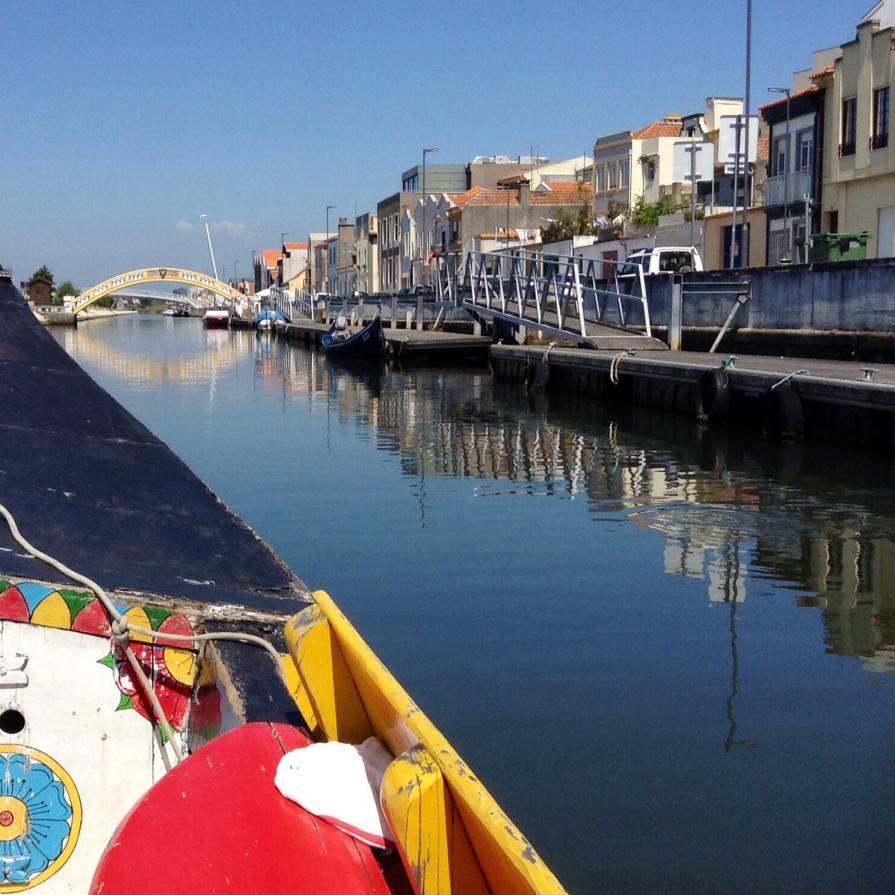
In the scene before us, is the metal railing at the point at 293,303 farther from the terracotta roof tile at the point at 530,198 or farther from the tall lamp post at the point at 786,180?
the tall lamp post at the point at 786,180

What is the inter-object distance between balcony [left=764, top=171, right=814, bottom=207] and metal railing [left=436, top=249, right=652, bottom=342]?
6.88 metres

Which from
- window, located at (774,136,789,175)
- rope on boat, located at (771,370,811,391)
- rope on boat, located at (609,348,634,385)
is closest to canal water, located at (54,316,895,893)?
rope on boat, located at (771,370,811,391)

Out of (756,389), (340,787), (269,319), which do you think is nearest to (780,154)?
(756,389)

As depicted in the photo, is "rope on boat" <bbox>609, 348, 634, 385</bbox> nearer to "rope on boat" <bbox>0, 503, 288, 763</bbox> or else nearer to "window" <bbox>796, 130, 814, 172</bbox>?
"window" <bbox>796, 130, 814, 172</bbox>

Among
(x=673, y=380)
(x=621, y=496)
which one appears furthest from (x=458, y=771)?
(x=673, y=380)

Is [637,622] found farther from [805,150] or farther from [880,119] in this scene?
[805,150]

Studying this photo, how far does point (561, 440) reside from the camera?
18.0m

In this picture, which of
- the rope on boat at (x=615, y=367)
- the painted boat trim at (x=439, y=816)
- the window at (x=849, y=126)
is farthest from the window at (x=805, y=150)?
the painted boat trim at (x=439, y=816)

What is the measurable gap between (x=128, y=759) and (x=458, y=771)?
146cm

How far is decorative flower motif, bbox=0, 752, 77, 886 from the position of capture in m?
3.54

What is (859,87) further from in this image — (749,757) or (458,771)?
(458,771)

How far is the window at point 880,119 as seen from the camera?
30.6 metres

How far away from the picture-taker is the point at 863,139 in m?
31.3

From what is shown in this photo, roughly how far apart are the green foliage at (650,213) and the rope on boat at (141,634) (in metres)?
44.5
